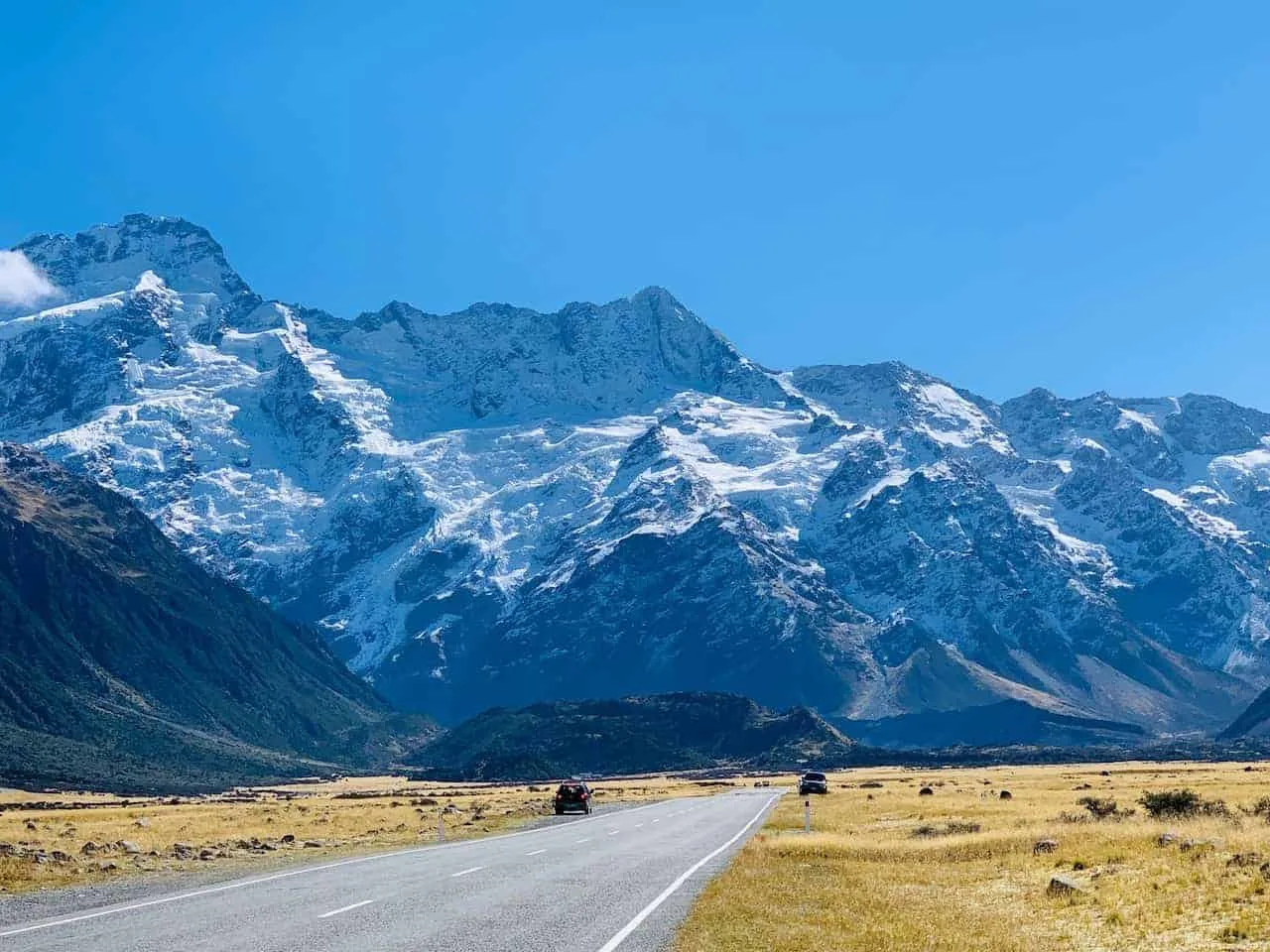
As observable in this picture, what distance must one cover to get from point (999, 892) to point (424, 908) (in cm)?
1407

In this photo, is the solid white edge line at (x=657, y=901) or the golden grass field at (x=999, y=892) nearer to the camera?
the solid white edge line at (x=657, y=901)

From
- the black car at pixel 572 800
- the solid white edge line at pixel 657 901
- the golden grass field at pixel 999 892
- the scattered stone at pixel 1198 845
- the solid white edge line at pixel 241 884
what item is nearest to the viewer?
the solid white edge line at pixel 657 901

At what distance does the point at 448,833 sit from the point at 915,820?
23.2 m

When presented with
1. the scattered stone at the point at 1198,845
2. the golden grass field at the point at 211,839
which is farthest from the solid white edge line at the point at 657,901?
the golden grass field at the point at 211,839

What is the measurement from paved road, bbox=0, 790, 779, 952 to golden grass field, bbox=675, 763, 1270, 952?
1638mm

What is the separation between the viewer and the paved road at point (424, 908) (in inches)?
878

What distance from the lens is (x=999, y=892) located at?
1222 inches

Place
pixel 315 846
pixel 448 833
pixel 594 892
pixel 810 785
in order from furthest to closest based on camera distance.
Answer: pixel 810 785 → pixel 448 833 → pixel 315 846 → pixel 594 892

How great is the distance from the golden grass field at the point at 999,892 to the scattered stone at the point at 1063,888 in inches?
8.5

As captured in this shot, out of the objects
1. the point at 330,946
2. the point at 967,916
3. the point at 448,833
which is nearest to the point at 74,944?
the point at 330,946

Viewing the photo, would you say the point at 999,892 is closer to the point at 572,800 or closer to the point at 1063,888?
the point at 1063,888

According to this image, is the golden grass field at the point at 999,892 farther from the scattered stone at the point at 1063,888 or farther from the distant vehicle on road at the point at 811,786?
the distant vehicle on road at the point at 811,786

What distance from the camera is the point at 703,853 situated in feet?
147

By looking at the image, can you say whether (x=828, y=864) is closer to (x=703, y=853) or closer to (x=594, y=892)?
(x=703, y=853)
